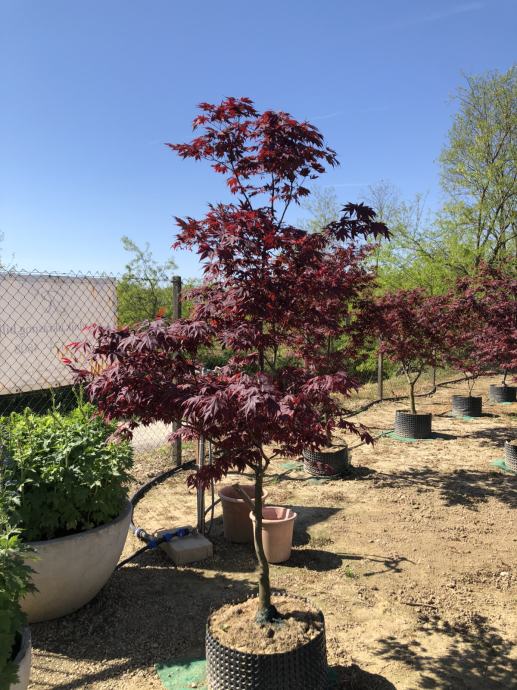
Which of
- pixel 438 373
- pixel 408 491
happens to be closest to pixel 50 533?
pixel 408 491

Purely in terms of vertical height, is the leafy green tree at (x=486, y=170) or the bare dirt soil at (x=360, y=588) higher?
the leafy green tree at (x=486, y=170)

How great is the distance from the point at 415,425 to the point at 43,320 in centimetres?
601

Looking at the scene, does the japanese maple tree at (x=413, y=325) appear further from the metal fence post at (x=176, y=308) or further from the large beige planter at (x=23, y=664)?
the large beige planter at (x=23, y=664)

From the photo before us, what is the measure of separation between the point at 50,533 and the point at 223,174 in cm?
248

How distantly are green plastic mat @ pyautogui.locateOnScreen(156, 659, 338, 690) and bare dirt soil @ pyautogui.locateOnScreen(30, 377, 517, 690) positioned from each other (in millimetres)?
66

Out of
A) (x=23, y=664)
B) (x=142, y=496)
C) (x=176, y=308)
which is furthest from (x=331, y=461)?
(x=23, y=664)

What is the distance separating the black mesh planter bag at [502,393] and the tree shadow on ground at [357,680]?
33.7ft

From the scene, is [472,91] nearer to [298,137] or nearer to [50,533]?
[298,137]

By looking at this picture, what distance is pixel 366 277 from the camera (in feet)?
20.5

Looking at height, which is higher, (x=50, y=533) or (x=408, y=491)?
(x=50, y=533)

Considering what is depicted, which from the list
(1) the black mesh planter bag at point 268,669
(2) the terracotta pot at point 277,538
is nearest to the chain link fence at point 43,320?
(2) the terracotta pot at point 277,538

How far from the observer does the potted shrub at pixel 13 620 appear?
72.4 inches

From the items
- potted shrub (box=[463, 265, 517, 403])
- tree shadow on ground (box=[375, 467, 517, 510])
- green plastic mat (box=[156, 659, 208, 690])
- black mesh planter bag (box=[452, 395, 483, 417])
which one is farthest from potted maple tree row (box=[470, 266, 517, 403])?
green plastic mat (box=[156, 659, 208, 690])

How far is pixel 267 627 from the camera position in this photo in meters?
2.64
